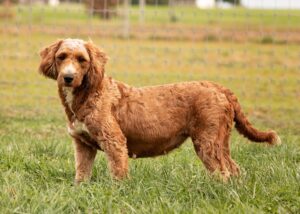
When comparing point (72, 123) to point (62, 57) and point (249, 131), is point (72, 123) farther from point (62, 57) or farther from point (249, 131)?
point (249, 131)

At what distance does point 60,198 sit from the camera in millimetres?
5145

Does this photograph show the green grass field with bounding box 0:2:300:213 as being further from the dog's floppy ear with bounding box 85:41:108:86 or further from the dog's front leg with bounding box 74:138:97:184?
the dog's floppy ear with bounding box 85:41:108:86

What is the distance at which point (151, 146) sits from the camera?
20.7ft

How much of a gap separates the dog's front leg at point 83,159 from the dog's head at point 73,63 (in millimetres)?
657

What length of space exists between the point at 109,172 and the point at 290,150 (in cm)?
223

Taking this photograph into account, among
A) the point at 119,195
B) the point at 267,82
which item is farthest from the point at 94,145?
the point at 267,82

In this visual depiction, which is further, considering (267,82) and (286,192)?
(267,82)

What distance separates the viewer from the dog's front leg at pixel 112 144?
5918 millimetres

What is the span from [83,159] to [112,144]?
547 mm

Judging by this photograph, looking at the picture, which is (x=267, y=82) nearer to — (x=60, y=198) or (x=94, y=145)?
(x=94, y=145)

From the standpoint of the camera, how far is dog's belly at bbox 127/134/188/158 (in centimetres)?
628

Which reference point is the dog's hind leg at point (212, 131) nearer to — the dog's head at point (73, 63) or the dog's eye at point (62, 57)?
the dog's head at point (73, 63)

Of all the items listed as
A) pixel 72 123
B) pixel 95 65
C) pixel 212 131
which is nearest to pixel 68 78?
pixel 95 65

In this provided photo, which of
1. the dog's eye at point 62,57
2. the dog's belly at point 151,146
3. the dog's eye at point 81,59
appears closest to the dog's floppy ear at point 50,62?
the dog's eye at point 62,57
